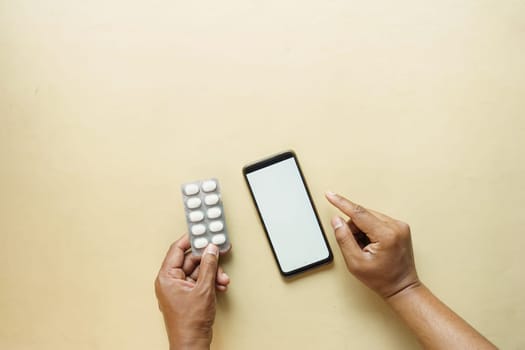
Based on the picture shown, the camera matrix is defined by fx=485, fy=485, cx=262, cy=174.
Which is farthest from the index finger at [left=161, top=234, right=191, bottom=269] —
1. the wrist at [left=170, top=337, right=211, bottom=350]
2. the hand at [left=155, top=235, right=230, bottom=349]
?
the wrist at [left=170, top=337, right=211, bottom=350]

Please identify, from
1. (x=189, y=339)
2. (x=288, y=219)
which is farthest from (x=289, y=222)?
(x=189, y=339)

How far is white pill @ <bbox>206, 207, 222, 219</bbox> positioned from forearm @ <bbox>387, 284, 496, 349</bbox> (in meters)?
0.27

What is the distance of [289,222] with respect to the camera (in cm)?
71

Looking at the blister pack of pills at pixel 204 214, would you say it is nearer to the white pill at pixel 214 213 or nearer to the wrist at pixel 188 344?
the white pill at pixel 214 213

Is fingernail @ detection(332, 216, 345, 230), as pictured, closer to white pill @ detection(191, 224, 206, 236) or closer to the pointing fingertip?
the pointing fingertip

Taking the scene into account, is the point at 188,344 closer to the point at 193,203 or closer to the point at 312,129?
the point at 193,203

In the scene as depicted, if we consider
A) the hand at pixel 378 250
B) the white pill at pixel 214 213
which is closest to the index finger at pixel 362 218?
the hand at pixel 378 250

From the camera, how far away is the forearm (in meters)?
0.62

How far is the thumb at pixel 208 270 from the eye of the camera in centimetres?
67

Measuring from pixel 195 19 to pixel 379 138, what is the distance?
12.7 inches

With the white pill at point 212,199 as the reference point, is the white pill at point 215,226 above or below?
below

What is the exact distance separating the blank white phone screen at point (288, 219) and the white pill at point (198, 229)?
0.29 feet

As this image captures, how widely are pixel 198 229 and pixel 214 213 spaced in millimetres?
32

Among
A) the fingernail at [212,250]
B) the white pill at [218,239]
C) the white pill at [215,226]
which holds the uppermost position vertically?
the white pill at [215,226]
